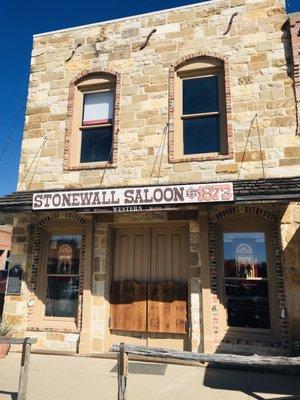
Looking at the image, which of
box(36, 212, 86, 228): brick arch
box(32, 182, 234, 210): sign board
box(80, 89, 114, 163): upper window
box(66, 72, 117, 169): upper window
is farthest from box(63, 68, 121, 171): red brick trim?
box(32, 182, 234, 210): sign board

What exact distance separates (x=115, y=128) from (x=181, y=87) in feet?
5.95

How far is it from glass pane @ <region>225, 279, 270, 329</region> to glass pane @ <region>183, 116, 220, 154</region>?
A: 289 cm

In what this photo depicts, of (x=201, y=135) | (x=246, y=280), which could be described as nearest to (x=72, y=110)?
(x=201, y=135)

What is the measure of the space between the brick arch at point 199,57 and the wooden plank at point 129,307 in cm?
509

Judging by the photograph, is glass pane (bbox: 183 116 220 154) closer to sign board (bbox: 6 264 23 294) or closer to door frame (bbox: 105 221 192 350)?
door frame (bbox: 105 221 192 350)

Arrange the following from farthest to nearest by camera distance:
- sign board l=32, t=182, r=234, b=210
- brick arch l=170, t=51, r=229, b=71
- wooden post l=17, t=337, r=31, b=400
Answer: brick arch l=170, t=51, r=229, b=71 < sign board l=32, t=182, r=234, b=210 < wooden post l=17, t=337, r=31, b=400

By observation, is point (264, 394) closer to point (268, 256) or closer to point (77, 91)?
point (268, 256)

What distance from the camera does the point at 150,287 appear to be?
25.8 ft

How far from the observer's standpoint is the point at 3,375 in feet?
21.0

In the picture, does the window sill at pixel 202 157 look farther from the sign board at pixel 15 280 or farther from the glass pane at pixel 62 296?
the sign board at pixel 15 280

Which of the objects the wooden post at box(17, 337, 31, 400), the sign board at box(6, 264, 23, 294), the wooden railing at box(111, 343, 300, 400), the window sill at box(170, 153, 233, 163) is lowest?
the wooden post at box(17, 337, 31, 400)

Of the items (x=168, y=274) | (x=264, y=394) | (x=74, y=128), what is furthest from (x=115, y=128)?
(x=264, y=394)

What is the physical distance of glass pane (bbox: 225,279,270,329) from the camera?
7.14 metres

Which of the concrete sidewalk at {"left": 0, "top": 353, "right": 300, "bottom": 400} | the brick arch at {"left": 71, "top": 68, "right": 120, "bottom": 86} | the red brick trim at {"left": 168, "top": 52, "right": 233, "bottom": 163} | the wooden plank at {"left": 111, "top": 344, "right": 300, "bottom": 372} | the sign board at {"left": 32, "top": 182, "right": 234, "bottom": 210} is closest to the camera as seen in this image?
the wooden plank at {"left": 111, "top": 344, "right": 300, "bottom": 372}
